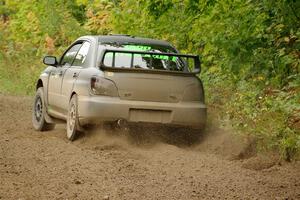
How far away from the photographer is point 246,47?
10.9 meters

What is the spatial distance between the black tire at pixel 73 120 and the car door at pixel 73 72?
0.76ft

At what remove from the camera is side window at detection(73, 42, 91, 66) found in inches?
399

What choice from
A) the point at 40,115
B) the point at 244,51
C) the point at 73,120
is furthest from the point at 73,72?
the point at 244,51

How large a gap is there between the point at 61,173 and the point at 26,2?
1922 centimetres

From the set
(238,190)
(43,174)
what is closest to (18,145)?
(43,174)

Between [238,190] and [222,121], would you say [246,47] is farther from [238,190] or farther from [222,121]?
[238,190]

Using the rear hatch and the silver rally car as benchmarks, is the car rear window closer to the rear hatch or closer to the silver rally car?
the silver rally car

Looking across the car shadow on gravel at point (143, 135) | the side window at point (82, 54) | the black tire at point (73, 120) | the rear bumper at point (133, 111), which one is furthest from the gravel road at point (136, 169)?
the side window at point (82, 54)

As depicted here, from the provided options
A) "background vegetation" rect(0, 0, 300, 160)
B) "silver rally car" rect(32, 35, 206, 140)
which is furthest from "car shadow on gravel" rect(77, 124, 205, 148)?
"background vegetation" rect(0, 0, 300, 160)

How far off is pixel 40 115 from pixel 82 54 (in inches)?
73.6

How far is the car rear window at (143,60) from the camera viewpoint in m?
9.56

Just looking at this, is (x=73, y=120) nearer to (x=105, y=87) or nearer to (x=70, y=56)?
(x=105, y=87)

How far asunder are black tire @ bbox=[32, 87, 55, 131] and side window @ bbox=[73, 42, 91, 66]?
4.52 feet

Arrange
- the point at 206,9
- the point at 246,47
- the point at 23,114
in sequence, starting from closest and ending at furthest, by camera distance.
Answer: the point at 246,47, the point at 206,9, the point at 23,114
